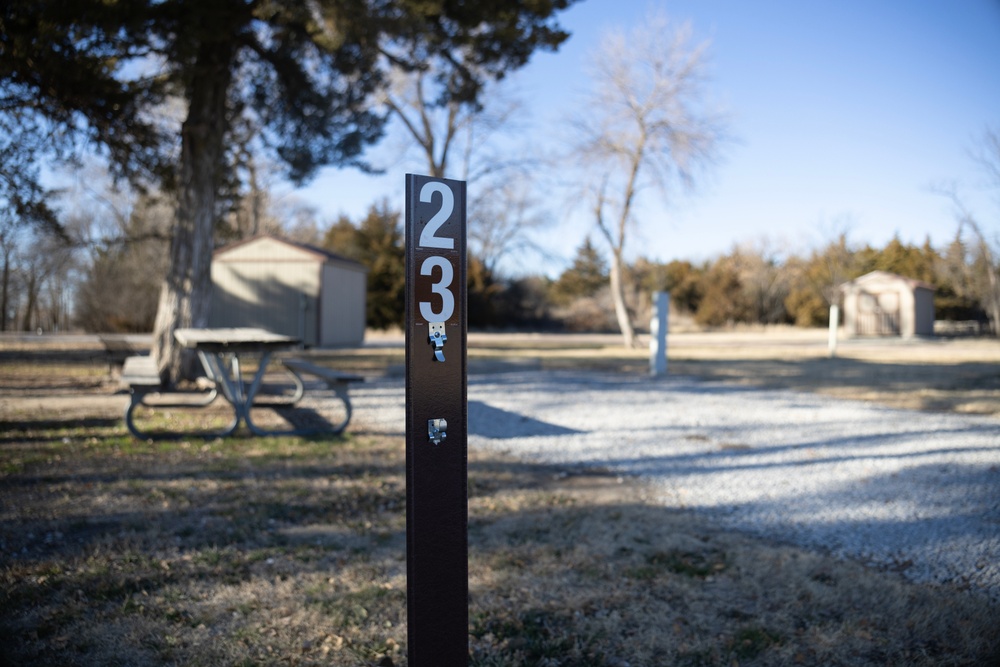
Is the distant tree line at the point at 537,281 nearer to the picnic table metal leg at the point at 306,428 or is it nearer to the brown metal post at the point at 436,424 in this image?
the picnic table metal leg at the point at 306,428

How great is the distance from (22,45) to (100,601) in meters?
5.98

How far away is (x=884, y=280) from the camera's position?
34500 millimetres

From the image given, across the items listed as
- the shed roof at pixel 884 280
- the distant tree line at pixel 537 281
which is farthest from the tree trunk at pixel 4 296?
the shed roof at pixel 884 280

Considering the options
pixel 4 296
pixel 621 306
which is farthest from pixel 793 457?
pixel 4 296

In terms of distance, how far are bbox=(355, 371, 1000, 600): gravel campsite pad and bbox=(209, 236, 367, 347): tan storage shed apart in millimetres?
9435

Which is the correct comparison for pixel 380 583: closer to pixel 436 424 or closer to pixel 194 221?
pixel 436 424

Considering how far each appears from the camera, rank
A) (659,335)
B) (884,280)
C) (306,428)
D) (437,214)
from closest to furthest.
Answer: (437,214) → (306,428) → (659,335) → (884,280)

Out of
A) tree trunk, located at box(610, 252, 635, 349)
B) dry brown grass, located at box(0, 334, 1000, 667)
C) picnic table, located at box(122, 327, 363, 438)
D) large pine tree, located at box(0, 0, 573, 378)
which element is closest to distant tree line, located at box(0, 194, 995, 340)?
tree trunk, located at box(610, 252, 635, 349)

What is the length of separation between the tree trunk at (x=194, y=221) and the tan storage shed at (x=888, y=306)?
3222cm

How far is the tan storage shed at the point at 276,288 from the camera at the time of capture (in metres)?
19.5

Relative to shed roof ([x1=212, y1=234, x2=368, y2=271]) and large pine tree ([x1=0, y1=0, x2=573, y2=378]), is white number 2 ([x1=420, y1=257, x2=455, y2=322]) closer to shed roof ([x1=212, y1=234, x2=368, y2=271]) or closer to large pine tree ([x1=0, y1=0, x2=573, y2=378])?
large pine tree ([x1=0, y1=0, x2=573, y2=378])

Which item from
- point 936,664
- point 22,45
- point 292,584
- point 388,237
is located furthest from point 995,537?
point 388,237

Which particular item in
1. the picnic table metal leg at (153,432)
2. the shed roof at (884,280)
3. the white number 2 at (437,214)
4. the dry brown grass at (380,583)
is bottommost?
the dry brown grass at (380,583)

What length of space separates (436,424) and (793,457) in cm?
513
